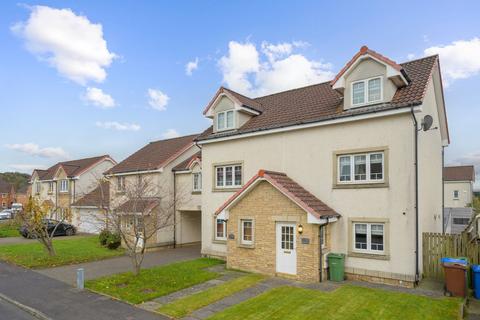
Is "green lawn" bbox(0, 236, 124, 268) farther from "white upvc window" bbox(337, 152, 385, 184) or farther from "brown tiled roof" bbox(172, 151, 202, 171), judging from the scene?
"white upvc window" bbox(337, 152, 385, 184)

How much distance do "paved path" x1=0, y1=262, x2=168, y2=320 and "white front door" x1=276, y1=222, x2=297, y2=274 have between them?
19.8 feet

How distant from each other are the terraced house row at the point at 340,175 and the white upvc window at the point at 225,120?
0.38 feet

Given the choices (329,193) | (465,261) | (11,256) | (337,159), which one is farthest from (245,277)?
(11,256)

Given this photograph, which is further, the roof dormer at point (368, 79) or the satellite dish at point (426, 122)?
the roof dormer at point (368, 79)

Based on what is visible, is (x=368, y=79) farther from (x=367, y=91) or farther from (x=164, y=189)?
(x=164, y=189)

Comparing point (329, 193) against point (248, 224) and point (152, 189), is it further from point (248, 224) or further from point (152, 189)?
point (152, 189)

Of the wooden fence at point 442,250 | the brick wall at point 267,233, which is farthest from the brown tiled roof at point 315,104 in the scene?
the wooden fence at point 442,250

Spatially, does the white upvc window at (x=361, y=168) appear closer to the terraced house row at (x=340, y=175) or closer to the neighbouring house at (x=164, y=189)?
the terraced house row at (x=340, y=175)

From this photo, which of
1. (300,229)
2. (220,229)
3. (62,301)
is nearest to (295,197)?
(300,229)

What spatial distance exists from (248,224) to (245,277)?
253cm

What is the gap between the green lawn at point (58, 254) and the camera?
60.4 ft

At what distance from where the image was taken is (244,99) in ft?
64.8

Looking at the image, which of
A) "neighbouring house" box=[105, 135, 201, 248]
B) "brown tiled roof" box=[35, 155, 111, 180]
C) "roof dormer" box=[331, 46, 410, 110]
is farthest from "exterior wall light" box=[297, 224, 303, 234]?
"brown tiled roof" box=[35, 155, 111, 180]

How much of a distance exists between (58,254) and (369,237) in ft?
58.4
